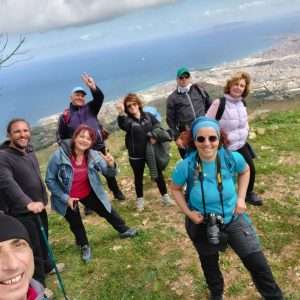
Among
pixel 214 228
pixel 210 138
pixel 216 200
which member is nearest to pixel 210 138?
pixel 210 138

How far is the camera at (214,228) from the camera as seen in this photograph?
4328 mm

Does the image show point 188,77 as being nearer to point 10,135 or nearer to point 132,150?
point 132,150

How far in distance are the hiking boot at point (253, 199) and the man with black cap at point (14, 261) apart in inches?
263

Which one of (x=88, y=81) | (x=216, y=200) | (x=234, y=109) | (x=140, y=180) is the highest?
(x=88, y=81)

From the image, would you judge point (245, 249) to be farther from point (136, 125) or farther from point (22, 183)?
point (136, 125)

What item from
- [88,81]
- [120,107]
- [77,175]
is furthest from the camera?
[120,107]

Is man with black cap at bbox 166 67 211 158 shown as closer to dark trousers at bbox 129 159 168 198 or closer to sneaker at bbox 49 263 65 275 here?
dark trousers at bbox 129 159 168 198

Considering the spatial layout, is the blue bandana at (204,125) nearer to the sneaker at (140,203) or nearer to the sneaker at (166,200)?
the sneaker at (166,200)

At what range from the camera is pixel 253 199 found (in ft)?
26.6

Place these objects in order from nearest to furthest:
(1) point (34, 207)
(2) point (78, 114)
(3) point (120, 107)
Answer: (1) point (34, 207)
(3) point (120, 107)
(2) point (78, 114)

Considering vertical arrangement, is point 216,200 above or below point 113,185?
above

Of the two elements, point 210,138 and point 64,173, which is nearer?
point 210,138

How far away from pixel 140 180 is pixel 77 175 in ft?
7.66

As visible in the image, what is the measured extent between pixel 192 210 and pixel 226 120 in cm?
296
